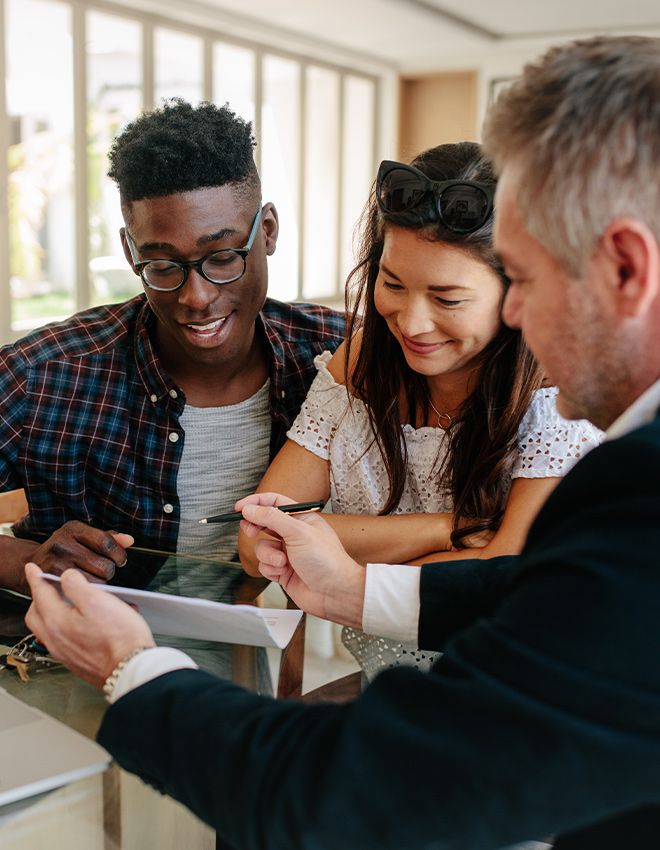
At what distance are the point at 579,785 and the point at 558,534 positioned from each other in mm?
200

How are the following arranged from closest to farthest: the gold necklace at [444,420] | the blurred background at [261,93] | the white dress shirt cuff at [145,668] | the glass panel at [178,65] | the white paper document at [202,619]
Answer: the white dress shirt cuff at [145,668] < the white paper document at [202,619] < the gold necklace at [444,420] < the blurred background at [261,93] < the glass panel at [178,65]

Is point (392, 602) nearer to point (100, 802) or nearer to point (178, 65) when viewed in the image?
point (100, 802)

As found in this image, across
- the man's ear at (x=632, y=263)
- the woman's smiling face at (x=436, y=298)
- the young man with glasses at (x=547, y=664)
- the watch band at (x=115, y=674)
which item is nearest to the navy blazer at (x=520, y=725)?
the young man with glasses at (x=547, y=664)

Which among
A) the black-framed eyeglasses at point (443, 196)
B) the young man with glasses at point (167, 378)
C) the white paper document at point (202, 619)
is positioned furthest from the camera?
the young man with glasses at point (167, 378)

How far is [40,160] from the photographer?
672cm

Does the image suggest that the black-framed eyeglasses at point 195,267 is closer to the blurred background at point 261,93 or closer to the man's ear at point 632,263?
the man's ear at point 632,263

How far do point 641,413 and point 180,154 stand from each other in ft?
4.48

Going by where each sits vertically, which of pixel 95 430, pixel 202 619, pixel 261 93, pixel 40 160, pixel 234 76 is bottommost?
pixel 202 619

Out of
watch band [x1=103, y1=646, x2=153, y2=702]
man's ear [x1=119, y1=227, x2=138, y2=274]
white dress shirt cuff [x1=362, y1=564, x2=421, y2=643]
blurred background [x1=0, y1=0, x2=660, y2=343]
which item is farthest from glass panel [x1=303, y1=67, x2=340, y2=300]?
watch band [x1=103, y1=646, x2=153, y2=702]

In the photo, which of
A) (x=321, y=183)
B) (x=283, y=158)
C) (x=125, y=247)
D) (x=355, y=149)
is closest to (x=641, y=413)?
(x=125, y=247)

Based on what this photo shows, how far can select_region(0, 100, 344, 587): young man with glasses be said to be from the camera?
196 cm

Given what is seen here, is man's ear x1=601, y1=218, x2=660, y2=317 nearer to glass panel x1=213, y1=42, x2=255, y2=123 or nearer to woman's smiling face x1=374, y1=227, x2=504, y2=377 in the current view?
woman's smiling face x1=374, y1=227, x2=504, y2=377

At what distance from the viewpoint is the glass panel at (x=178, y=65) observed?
7781 mm

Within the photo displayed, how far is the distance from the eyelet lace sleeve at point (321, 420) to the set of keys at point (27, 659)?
2.20ft
